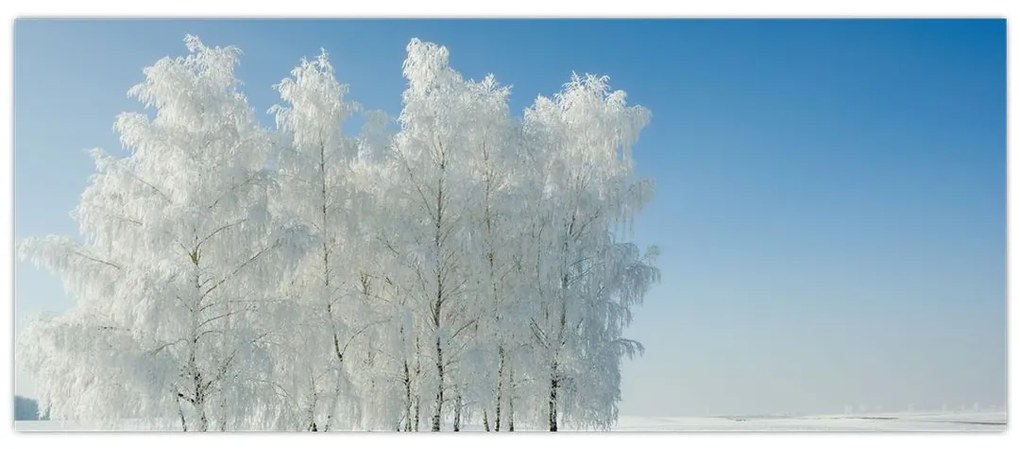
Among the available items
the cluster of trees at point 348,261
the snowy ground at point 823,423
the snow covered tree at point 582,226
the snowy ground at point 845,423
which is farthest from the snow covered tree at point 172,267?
the snowy ground at point 845,423

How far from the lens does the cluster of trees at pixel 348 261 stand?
819cm

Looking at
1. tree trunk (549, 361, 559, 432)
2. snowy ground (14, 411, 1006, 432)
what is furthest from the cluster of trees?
snowy ground (14, 411, 1006, 432)

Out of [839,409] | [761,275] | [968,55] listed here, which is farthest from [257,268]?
[968,55]

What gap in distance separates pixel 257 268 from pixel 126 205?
1116mm

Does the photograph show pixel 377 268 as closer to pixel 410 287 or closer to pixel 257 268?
pixel 410 287

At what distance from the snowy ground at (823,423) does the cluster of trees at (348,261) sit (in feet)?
1.42

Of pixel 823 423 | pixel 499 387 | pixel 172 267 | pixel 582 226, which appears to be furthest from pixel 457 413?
pixel 823 423

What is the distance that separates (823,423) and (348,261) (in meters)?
4.13

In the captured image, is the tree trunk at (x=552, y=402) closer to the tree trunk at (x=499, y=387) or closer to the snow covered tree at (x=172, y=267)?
the tree trunk at (x=499, y=387)

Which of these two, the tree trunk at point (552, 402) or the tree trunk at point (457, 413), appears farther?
the tree trunk at point (552, 402)

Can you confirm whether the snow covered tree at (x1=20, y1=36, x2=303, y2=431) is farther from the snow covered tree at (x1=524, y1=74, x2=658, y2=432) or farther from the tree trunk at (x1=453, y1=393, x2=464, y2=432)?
the snow covered tree at (x1=524, y1=74, x2=658, y2=432)

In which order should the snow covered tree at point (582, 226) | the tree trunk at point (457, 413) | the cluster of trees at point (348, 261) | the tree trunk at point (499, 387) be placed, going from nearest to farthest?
1. the cluster of trees at point (348, 261)
2. the tree trunk at point (457, 413)
3. the tree trunk at point (499, 387)
4. the snow covered tree at point (582, 226)

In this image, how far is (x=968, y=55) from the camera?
8.48 m

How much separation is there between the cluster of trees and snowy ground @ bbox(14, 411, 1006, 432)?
1.42 ft
